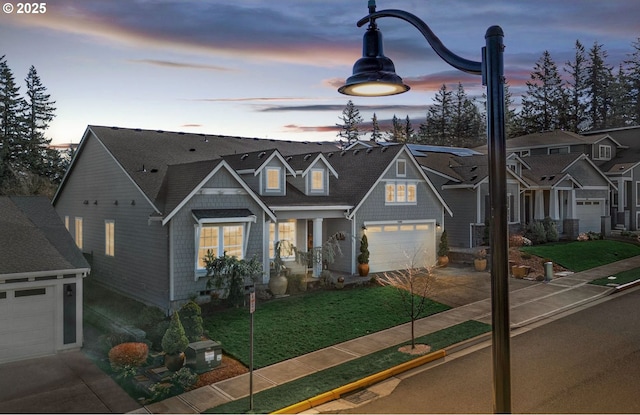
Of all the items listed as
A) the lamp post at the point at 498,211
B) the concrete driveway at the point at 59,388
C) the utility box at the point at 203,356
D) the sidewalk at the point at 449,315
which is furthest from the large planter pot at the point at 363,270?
the lamp post at the point at 498,211

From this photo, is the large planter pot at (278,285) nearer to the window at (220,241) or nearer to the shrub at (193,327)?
the window at (220,241)

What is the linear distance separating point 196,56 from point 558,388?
1476 cm

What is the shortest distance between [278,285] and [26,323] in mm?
9120

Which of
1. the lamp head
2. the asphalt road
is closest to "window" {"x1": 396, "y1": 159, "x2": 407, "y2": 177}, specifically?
the asphalt road

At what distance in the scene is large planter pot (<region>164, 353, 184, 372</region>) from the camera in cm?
1266

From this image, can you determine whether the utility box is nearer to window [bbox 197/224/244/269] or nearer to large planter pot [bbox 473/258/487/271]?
window [bbox 197/224/244/269]

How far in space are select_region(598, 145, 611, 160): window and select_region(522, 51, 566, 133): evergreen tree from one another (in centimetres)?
3181

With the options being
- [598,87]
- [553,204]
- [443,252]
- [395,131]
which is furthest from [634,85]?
[443,252]

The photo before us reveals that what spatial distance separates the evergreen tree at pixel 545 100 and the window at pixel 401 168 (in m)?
57.8

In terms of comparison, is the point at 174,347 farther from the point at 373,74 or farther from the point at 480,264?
the point at 480,264

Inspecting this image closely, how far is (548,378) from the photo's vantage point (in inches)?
454

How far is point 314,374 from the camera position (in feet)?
39.6

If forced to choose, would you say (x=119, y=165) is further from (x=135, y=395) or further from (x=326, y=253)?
(x=135, y=395)

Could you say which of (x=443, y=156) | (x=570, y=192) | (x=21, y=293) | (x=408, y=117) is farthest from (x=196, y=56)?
(x=408, y=117)
